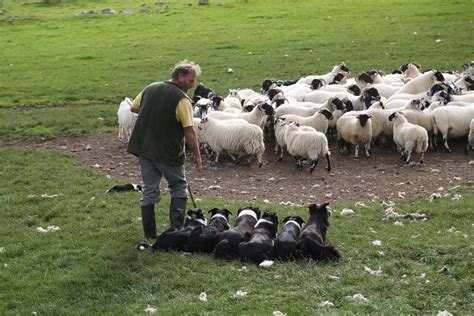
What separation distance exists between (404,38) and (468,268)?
2439 cm

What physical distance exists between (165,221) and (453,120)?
24.9 ft

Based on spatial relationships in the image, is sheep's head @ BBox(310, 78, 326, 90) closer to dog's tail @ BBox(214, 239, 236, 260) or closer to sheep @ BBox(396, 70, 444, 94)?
sheep @ BBox(396, 70, 444, 94)

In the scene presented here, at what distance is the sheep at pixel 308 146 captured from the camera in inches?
562

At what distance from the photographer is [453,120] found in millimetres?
14883

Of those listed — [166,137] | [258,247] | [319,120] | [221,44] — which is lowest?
[258,247]

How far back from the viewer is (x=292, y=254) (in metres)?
8.98

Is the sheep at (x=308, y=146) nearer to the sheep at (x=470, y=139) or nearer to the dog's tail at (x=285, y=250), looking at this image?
the sheep at (x=470, y=139)

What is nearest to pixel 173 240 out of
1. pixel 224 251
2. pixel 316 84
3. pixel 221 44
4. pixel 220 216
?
pixel 224 251

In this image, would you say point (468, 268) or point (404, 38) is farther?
point (404, 38)

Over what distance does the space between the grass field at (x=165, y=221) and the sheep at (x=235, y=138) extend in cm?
287

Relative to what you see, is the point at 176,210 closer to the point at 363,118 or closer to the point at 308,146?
the point at 308,146

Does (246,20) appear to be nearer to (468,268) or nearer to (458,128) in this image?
(458,128)

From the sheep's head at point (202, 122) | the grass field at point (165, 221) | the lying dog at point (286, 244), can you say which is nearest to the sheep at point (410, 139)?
the grass field at point (165, 221)

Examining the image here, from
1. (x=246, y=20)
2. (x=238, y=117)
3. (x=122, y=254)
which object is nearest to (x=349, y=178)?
(x=238, y=117)
